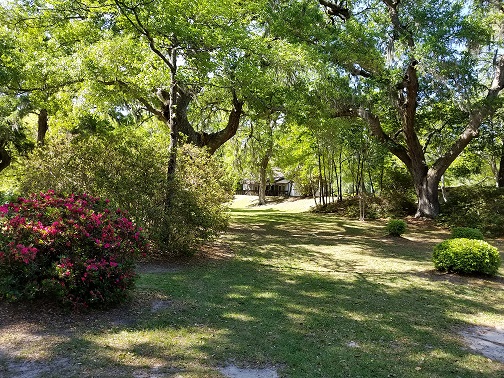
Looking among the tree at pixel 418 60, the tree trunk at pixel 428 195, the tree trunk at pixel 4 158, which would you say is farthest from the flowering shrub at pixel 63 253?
the tree trunk at pixel 4 158

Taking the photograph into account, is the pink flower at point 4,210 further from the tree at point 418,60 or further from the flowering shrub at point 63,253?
the tree at point 418,60

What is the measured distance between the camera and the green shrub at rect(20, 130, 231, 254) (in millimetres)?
7922

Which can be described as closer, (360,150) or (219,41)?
(219,41)

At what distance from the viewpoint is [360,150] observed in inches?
723

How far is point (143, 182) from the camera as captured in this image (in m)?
7.97

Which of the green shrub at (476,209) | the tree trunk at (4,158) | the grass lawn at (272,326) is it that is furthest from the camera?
the tree trunk at (4,158)

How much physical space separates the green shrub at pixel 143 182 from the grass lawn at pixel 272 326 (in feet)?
2.74

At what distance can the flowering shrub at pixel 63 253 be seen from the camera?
426 cm

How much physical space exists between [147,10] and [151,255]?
5182mm

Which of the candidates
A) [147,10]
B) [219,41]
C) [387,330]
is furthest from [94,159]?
[387,330]

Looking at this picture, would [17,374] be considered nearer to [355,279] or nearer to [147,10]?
[355,279]

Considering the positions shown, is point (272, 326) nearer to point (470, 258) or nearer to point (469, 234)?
point (470, 258)

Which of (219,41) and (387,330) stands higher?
(219,41)

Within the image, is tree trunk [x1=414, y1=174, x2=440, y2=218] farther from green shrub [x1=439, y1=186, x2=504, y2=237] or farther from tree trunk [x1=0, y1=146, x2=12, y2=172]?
tree trunk [x1=0, y1=146, x2=12, y2=172]
